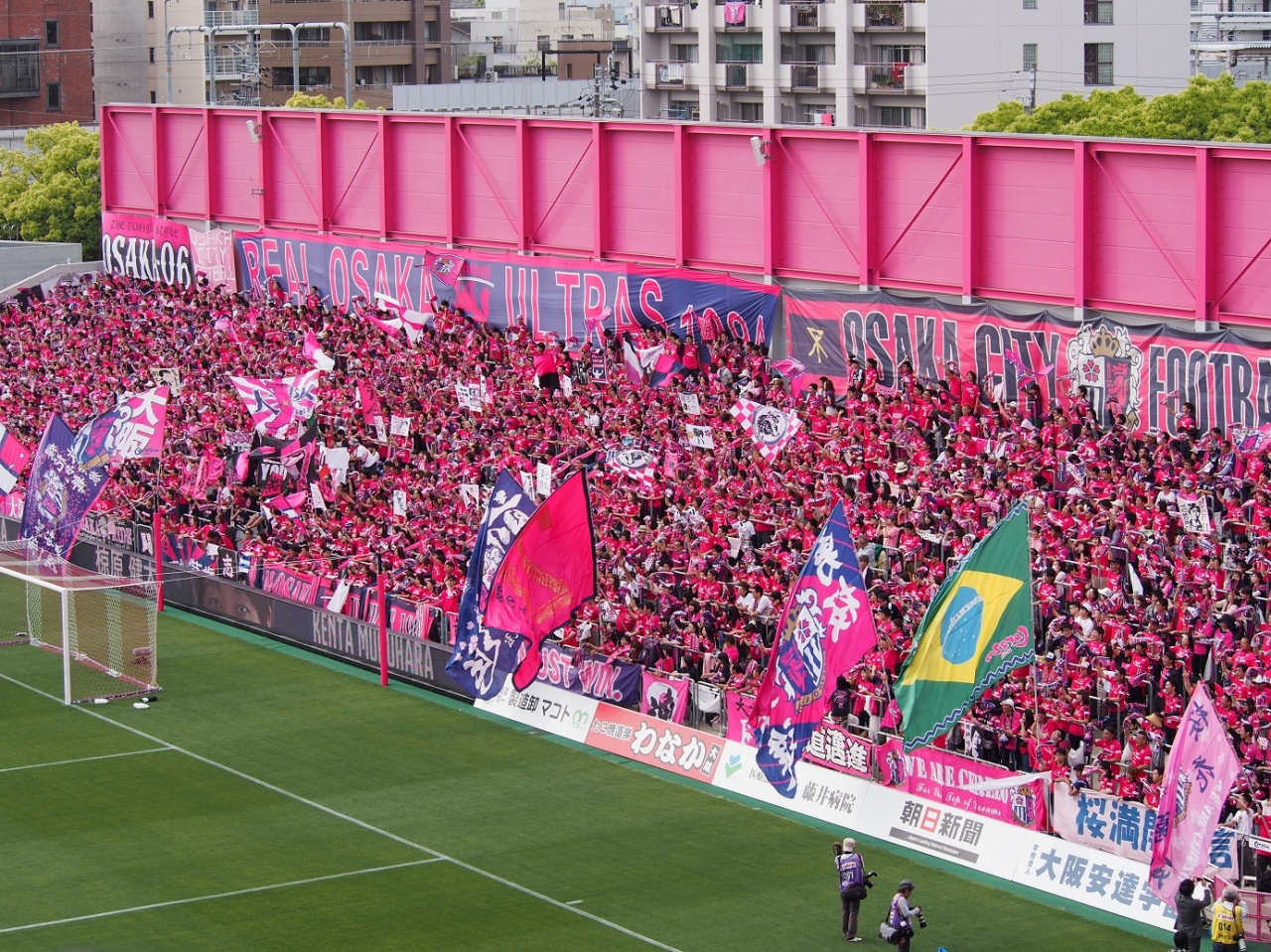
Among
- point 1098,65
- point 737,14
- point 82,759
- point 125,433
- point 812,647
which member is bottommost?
Result: point 82,759

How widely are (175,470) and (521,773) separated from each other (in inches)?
688

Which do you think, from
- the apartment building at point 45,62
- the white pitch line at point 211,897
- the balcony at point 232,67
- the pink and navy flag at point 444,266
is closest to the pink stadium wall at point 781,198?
the pink and navy flag at point 444,266

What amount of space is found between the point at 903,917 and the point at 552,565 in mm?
9640

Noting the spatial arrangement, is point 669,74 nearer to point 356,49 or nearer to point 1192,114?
point 356,49

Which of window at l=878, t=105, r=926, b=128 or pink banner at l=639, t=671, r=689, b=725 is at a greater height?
window at l=878, t=105, r=926, b=128

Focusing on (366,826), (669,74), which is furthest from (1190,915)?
(669,74)

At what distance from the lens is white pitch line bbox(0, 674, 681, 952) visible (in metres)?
24.8

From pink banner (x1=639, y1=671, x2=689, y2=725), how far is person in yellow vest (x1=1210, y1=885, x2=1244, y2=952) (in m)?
10.9

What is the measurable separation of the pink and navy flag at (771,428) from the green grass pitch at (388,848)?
671 cm

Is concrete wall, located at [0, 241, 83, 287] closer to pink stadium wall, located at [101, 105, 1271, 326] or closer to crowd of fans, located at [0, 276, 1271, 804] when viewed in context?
pink stadium wall, located at [101, 105, 1271, 326]

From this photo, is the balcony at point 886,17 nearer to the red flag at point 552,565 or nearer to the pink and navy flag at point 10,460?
the pink and navy flag at point 10,460

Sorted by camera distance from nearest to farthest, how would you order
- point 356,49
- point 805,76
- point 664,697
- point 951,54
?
point 664,697 < point 951,54 < point 805,76 < point 356,49

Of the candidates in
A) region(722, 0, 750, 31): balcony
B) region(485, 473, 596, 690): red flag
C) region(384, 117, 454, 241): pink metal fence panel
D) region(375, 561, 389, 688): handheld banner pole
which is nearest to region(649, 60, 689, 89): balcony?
region(722, 0, 750, 31): balcony

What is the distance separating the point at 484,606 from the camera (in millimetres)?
31078
